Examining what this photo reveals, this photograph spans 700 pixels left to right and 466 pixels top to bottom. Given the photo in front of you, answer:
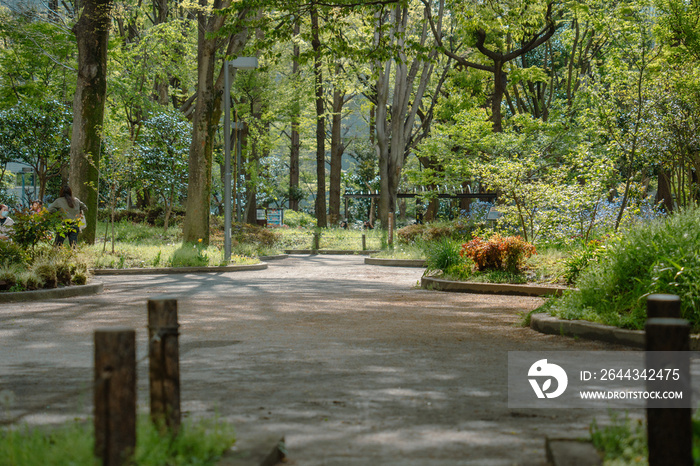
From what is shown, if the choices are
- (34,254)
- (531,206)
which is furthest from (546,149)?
(34,254)

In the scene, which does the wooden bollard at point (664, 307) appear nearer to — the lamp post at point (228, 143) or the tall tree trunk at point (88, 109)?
the lamp post at point (228, 143)

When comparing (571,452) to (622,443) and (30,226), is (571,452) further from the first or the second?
(30,226)

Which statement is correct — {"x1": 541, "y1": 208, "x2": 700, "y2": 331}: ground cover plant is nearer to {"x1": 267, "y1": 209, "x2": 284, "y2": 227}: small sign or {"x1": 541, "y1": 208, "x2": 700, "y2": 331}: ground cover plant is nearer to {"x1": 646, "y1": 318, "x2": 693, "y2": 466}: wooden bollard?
{"x1": 646, "y1": 318, "x2": 693, "y2": 466}: wooden bollard

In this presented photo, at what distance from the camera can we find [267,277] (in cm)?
1838

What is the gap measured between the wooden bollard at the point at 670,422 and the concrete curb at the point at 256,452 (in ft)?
6.25

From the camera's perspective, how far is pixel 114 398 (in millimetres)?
3098

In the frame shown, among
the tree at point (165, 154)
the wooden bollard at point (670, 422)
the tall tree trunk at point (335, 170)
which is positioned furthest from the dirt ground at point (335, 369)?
the tall tree trunk at point (335, 170)

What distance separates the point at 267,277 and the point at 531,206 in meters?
7.25

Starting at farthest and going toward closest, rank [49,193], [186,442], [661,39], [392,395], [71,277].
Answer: [49,193] < [661,39] < [71,277] < [392,395] < [186,442]

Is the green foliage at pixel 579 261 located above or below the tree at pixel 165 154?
below

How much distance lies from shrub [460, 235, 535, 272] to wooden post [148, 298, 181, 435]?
440 inches

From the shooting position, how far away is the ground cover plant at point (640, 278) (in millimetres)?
7664

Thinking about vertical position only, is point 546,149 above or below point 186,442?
above

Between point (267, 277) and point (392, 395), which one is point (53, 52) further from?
point (392, 395)
